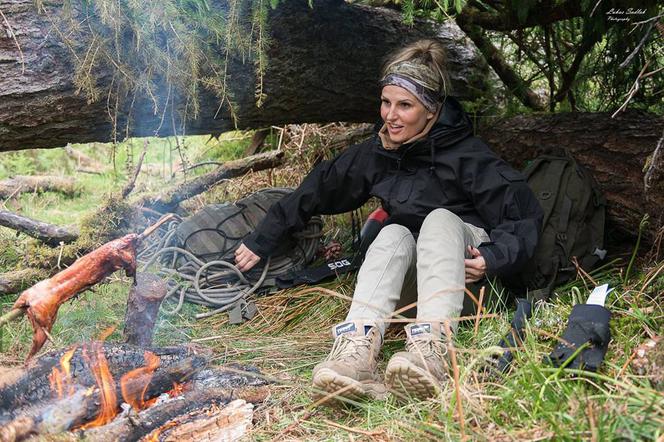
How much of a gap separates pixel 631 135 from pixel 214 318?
8.61 ft

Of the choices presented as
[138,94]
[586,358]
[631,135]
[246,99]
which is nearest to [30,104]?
[138,94]

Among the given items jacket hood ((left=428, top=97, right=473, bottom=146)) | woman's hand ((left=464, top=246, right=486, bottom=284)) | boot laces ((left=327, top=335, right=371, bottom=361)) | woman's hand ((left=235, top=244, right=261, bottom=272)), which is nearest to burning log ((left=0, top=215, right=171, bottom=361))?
boot laces ((left=327, top=335, right=371, bottom=361))

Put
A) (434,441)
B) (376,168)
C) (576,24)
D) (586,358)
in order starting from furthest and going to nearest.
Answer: (576,24) → (376,168) → (586,358) → (434,441)

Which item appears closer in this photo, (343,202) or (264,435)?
(264,435)

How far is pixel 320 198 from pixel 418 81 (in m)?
0.89

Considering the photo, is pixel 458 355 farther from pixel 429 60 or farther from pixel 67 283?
pixel 429 60

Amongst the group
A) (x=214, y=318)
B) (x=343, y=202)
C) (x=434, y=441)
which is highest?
(x=343, y=202)

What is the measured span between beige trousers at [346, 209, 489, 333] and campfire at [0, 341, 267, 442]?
2.09 feet

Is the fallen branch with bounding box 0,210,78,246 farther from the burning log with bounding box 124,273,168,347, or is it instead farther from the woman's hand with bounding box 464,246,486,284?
the woman's hand with bounding box 464,246,486,284

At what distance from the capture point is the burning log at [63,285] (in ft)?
10.1

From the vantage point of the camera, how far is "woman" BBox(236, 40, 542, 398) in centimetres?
324

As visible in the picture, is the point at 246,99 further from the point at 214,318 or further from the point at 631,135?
the point at 631,135

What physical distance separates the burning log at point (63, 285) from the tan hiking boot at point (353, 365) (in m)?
→ 0.98

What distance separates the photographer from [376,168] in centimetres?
429
